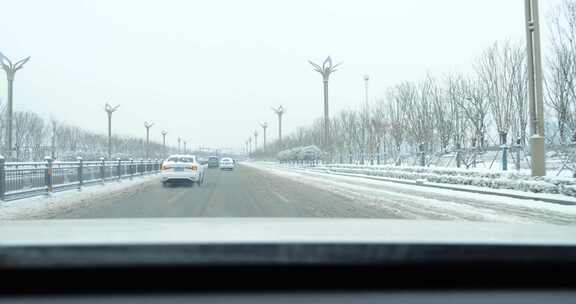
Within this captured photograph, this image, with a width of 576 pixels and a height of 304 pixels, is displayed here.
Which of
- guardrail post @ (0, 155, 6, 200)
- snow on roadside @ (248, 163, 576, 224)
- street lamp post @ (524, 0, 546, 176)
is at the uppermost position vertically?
street lamp post @ (524, 0, 546, 176)

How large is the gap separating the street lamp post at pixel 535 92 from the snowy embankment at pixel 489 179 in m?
0.61

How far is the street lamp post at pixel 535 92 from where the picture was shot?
1463 centimetres

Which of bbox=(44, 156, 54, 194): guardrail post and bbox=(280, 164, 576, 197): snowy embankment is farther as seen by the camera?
bbox=(44, 156, 54, 194): guardrail post

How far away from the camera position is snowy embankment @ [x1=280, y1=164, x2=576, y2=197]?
1358 cm

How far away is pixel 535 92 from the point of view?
15.1 meters

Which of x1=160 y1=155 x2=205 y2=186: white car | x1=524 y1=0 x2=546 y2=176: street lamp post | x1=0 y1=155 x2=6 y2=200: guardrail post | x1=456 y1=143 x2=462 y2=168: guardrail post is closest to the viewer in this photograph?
x1=0 y1=155 x2=6 y2=200: guardrail post

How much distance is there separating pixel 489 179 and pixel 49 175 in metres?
16.3

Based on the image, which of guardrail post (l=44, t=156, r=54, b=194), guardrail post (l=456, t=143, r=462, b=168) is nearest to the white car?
A: guardrail post (l=44, t=156, r=54, b=194)

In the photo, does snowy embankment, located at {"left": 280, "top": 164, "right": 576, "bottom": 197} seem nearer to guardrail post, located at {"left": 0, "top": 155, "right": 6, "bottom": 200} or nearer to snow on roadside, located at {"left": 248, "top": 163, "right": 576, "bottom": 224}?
snow on roadside, located at {"left": 248, "top": 163, "right": 576, "bottom": 224}

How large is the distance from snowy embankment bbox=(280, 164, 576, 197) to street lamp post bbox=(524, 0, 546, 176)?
1.99 ft

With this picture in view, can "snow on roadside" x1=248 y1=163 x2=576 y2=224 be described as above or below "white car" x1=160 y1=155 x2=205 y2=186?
below

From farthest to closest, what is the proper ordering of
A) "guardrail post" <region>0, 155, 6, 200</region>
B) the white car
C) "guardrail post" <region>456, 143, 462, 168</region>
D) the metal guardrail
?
"guardrail post" <region>456, 143, 462, 168</region>
the white car
the metal guardrail
"guardrail post" <region>0, 155, 6, 200</region>

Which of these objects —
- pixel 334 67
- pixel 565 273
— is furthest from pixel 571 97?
pixel 334 67

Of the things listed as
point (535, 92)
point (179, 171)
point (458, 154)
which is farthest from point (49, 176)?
point (458, 154)
